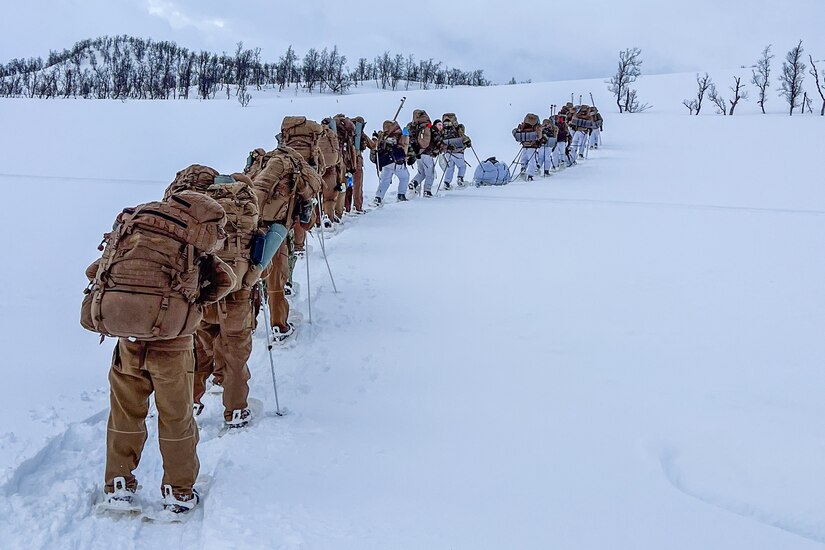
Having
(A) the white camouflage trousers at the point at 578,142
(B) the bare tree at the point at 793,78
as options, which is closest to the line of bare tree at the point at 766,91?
(B) the bare tree at the point at 793,78

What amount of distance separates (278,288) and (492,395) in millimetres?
2056

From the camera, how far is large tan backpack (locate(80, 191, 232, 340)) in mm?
2912

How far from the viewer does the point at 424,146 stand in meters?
12.7

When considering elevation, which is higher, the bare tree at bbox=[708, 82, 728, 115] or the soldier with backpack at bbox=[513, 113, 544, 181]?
the bare tree at bbox=[708, 82, 728, 115]

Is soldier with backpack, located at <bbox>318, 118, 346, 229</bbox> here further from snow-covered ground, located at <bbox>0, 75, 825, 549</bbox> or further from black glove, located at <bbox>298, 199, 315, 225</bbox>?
black glove, located at <bbox>298, 199, 315, 225</bbox>

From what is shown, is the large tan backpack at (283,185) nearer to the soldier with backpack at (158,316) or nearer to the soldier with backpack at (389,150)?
the soldier with backpack at (158,316)

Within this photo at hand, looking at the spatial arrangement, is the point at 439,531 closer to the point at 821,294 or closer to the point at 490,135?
the point at 821,294

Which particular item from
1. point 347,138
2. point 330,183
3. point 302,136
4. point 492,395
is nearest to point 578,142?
point 347,138

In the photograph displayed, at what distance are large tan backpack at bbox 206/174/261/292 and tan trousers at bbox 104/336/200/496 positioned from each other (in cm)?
90

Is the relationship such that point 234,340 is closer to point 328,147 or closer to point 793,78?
point 328,147

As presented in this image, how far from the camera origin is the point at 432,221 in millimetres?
10805

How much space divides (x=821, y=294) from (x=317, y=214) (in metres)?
5.30

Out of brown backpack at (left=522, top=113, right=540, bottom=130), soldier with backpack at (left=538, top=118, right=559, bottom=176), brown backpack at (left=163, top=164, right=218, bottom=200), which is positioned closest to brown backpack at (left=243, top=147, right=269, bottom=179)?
brown backpack at (left=163, top=164, right=218, bottom=200)

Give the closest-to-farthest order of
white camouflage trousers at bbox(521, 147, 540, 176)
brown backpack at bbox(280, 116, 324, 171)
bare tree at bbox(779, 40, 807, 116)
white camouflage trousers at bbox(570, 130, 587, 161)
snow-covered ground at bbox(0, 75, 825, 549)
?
snow-covered ground at bbox(0, 75, 825, 549), brown backpack at bbox(280, 116, 324, 171), white camouflage trousers at bbox(521, 147, 540, 176), white camouflage trousers at bbox(570, 130, 587, 161), bare tree at bbox(779, 40, 807, 116)
